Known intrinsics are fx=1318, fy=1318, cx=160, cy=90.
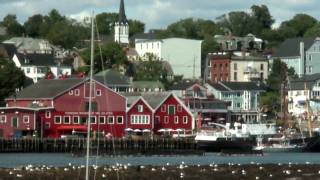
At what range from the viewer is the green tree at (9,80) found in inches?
6068

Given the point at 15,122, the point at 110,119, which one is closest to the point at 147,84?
the point at 110,119

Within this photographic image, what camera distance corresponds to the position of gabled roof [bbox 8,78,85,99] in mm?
138750

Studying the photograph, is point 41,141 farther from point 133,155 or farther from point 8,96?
point 8,96

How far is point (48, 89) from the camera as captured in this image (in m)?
141

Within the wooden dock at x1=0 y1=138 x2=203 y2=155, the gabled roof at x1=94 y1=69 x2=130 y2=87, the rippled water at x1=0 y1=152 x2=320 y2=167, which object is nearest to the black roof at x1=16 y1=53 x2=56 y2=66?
the gabled roof at x1=94 y1=69 x2=130 y2=87

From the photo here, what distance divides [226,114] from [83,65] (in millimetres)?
33580

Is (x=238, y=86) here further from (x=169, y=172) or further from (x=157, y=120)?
(x=169, y=172)

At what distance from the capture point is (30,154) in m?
116

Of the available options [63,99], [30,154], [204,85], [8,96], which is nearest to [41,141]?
[30,154]

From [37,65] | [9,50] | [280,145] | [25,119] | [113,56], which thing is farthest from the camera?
[9,50]

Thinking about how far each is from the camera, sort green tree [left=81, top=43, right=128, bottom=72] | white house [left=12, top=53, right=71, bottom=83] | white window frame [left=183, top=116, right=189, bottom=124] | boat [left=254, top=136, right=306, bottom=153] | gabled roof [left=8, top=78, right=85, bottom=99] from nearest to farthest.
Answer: boat [left=254, top=136, right=306, bottom=153], gabled roof [left=8, top=78, right=85, bottom=99], white window frame [left=183, top=116, right=189, bottom=124], white house [left=12, top=53, right=71, bottom=83], green tree [left=81, top=43, right=128, bottom=72]

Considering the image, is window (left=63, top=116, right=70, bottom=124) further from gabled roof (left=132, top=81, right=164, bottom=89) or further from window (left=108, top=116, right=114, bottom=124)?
gabled roof (left=132, top=81, right=164, bottom=89)

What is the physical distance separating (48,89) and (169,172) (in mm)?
65636

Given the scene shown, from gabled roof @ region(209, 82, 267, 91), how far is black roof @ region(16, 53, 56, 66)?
79.9 ft
